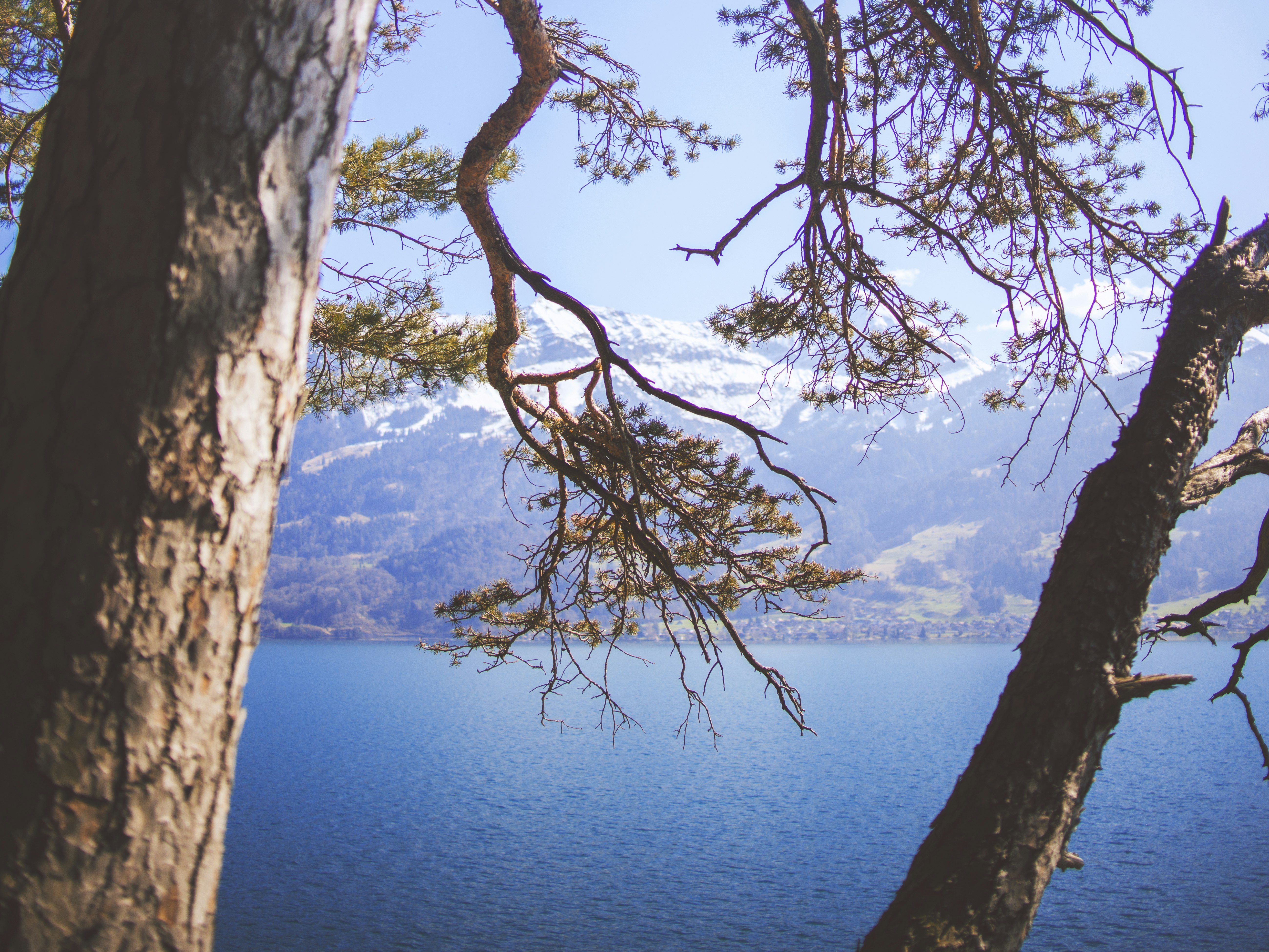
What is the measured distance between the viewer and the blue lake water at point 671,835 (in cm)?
1528

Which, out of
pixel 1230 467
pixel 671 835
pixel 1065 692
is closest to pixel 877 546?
pixel 671 835

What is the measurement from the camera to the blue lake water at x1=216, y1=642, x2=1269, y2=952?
15.3 meters

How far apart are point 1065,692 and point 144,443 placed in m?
1.53

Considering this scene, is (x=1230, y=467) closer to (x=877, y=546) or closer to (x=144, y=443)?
(x=144, y=443)

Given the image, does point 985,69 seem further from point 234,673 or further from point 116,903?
point 116,903

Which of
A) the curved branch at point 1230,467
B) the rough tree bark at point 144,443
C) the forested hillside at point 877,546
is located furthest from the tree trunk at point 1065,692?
the forested hillside at point 877,546

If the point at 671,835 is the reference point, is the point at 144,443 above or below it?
Answer: above

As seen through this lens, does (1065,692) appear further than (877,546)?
No

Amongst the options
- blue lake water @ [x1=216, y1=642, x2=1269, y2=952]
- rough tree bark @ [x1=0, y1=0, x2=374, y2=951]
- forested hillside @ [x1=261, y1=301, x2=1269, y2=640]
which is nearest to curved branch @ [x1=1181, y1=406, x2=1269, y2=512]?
rough tree bark @ [x1=0, y1=0, x2=374, y2=951]

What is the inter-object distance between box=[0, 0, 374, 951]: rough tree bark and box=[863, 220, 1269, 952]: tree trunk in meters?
1.20

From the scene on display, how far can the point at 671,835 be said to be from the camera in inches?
856

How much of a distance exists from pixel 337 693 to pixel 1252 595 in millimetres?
67896

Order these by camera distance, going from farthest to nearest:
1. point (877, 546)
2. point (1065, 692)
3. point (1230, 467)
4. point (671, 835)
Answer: point (877, 546) < point (671, 835) < point (1230, 467) < point (1065, 692)

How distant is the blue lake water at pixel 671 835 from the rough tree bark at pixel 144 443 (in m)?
8.25
